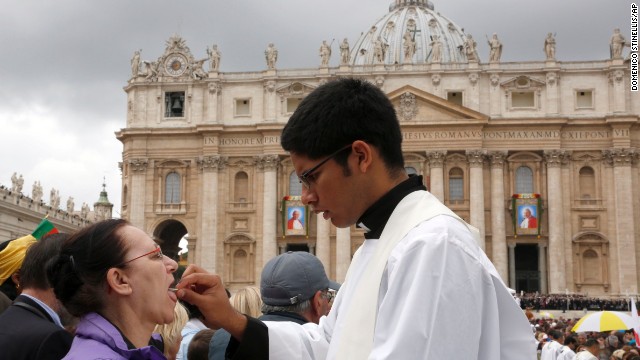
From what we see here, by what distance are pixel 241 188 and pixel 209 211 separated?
2.90 metres

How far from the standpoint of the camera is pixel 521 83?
53.9m

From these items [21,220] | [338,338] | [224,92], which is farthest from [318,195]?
[224,92]

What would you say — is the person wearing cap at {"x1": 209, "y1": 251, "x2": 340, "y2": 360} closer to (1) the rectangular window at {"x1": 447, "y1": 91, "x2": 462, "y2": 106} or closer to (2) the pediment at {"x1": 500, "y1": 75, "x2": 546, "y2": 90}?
(1) the rectangular window at {"x1": 447, "y1": 91, "x2": 462, "y2": 106}

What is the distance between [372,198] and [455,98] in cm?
5218

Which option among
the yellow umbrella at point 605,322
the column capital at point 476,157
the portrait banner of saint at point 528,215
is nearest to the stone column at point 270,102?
the column capital at point 476,157

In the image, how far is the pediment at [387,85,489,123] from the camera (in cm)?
5244

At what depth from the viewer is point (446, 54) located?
3494 inches

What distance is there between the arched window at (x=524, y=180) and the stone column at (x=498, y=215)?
1.35 m

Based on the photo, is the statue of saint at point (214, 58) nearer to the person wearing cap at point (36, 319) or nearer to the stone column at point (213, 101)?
the stone column at point (213, 101)

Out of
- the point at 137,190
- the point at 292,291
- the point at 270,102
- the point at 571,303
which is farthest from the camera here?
the point at 137,190

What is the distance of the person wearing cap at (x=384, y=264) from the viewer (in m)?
2.71

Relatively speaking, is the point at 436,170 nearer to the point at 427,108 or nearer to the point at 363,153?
the point at 427,108

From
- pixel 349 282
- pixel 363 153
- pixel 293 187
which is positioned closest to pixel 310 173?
pixel 363 153

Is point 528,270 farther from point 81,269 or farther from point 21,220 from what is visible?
point 81,269
